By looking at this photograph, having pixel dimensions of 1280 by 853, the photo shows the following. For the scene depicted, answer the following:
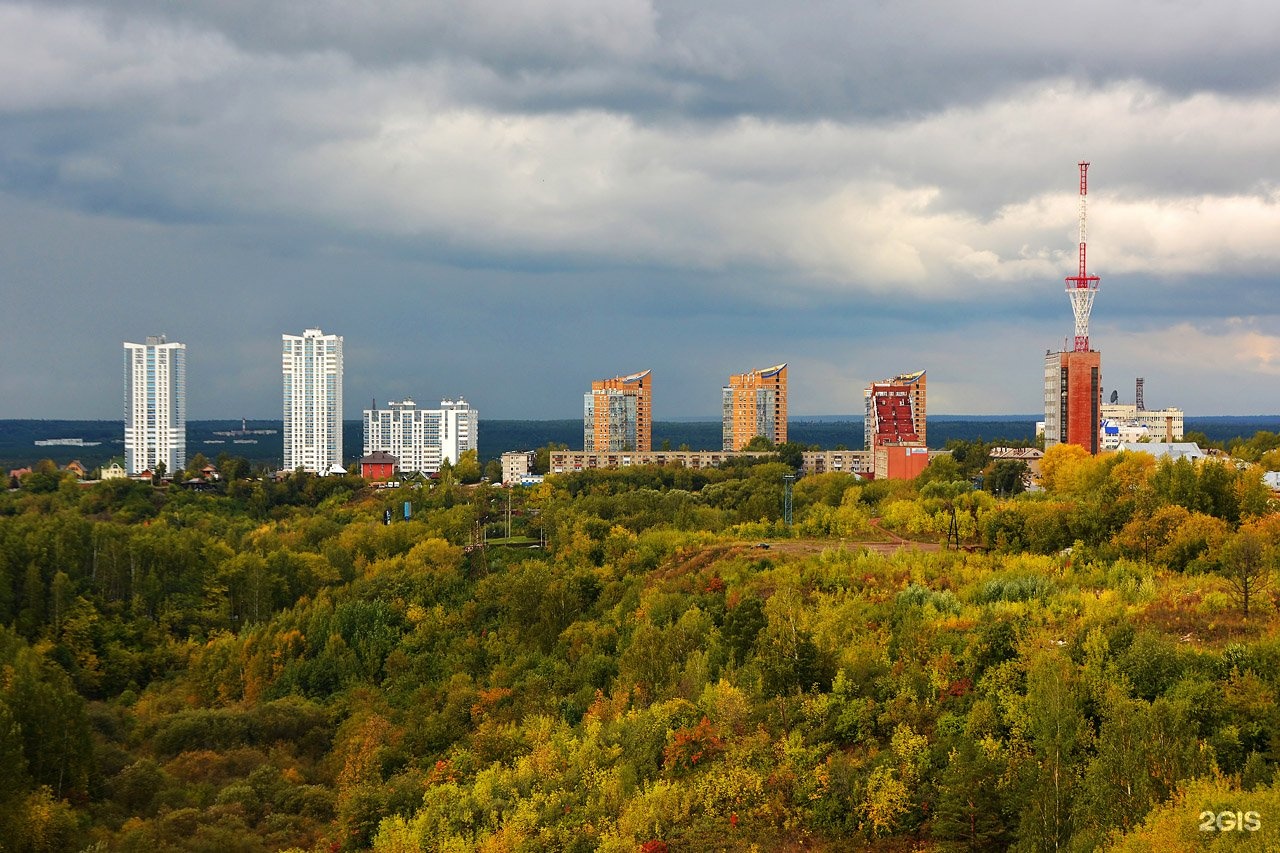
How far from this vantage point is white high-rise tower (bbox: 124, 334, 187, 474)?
4985 inches

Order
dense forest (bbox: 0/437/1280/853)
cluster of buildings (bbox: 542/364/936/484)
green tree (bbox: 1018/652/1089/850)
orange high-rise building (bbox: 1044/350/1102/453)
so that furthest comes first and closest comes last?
cluster of buildings (bbox: 542/364/936/484) → orange high-rise building (bbox: 1044/350/1102/453) → dense forest (bbox: 0/437/1280/853) → green tree (bbox: 1018/652/1089/850)

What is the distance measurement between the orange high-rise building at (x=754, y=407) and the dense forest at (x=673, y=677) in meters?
53.1

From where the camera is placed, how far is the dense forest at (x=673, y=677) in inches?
738

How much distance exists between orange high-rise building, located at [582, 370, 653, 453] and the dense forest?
49071mm

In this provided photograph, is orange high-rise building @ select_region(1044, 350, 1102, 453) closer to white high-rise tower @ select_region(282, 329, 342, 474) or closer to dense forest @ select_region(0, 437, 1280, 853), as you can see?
dense forest @ select_region(0, 437, 1280, 853)

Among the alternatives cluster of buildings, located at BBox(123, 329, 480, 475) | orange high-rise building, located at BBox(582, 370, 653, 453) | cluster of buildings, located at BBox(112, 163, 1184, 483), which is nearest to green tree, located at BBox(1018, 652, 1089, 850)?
cluster of buildings, located at BBox(112, 163, 1184, 483)

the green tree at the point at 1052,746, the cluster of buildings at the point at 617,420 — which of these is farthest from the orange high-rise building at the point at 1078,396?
the green tree at the point at 1052,746

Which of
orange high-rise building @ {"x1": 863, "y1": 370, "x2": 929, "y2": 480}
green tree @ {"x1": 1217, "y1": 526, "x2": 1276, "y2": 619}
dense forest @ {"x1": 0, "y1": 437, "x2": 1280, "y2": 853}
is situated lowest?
dense forest @ {"x1": 0, "y1": 437, "x2": 1280, "y2": 853}

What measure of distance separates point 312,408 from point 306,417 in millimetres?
1306

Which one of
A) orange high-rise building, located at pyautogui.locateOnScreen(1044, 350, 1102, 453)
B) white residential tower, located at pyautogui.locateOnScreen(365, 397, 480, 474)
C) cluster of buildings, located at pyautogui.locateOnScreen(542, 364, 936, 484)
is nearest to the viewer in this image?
orange high-rise building, located at pyautogui.locateOnScreen(1044, 350, 1102, 453)

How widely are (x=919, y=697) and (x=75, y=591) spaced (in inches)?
1324

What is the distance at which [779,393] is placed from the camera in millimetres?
110062
